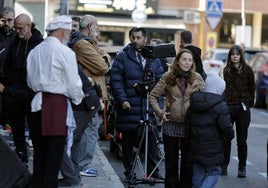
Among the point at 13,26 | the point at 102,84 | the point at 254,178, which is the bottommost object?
the point at 254,178

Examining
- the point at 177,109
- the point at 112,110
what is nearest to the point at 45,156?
the point at 177,109

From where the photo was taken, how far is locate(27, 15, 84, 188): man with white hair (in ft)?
23.3

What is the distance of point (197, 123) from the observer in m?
8.02

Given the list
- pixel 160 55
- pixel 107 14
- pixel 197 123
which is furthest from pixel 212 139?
pixel 107 14

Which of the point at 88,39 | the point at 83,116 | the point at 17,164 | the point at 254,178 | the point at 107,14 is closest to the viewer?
the point at 17,164

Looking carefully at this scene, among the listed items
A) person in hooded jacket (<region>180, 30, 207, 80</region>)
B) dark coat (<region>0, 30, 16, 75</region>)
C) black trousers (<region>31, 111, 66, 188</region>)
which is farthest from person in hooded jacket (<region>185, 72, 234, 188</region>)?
person in hooded jacket (<region>180, 30, 207, 80</region>)

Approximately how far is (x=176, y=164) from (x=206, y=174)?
0.48 metres

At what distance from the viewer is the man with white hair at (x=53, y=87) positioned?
279 inches

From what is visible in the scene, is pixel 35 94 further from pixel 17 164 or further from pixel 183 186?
pixel 183 186

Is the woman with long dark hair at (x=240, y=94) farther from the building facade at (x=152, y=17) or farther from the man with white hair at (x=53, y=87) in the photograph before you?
the building facade at (x=152, y=17)

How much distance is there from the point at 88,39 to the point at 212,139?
6.77 feet

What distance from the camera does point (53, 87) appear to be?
7.09 m

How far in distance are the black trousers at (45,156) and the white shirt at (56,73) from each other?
30cm

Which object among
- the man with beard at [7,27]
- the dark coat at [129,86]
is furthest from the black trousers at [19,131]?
the dark coat at [129,86]
